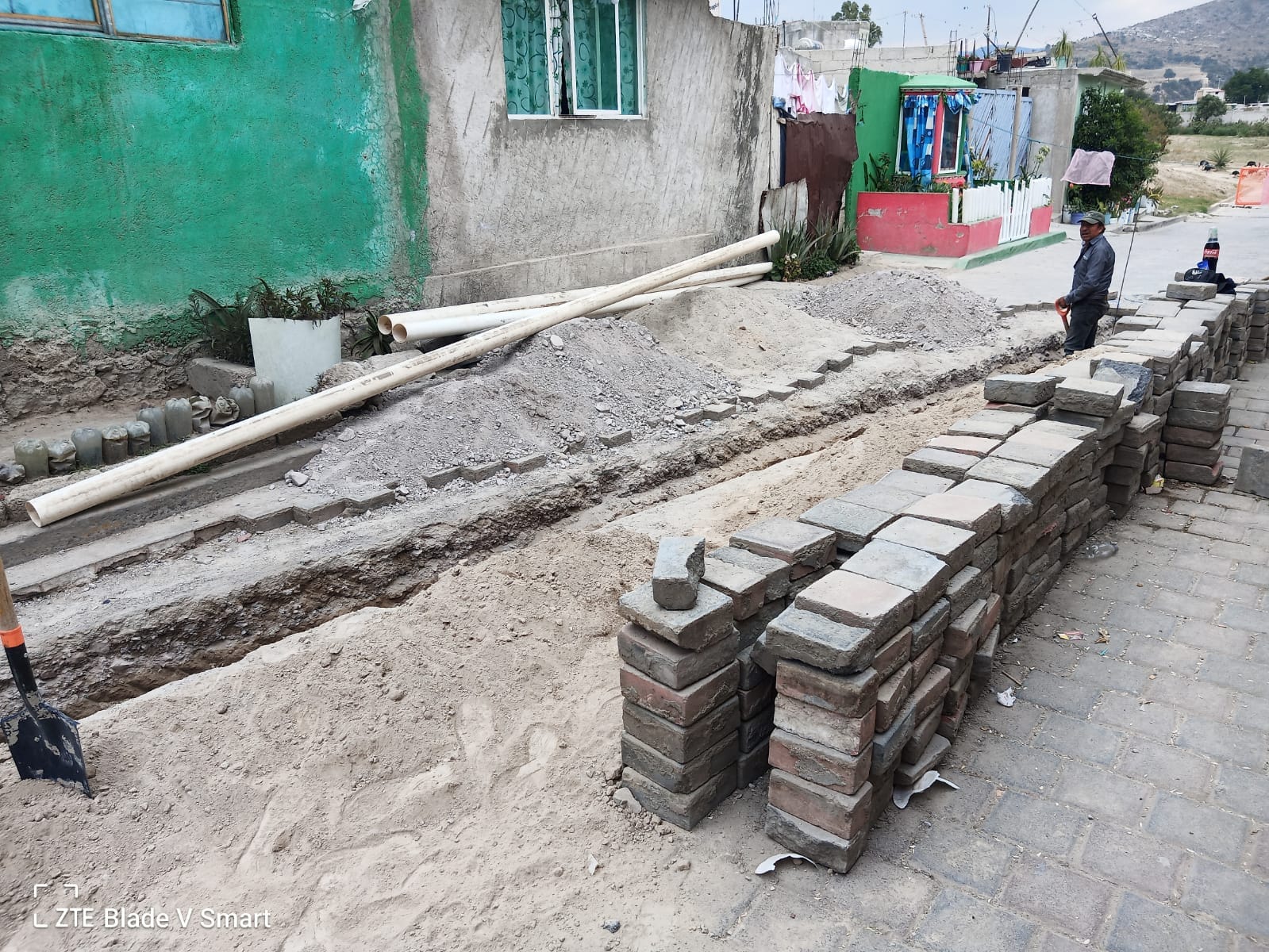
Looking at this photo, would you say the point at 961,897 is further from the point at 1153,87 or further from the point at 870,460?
the point at 1153,87

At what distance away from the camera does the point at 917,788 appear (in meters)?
2.85

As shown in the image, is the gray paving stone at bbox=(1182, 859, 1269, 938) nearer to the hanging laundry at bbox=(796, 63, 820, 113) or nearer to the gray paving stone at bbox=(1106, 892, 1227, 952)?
the gray paving stone at bbox=(1106, 892, 1227, 952)

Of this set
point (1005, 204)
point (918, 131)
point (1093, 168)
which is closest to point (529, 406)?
point (1093, 168)

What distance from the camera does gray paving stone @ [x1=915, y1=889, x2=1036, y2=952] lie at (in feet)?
7.70

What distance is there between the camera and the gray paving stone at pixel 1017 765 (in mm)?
2928

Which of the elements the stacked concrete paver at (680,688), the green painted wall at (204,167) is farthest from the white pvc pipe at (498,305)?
the stacked concrete paver at (680,688)

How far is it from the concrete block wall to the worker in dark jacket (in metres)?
3.35

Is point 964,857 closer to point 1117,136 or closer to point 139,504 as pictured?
point 139,504

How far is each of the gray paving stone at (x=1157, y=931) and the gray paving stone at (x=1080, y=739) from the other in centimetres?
64

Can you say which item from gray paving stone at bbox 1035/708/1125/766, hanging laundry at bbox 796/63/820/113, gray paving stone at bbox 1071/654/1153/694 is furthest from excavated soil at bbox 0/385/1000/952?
hanging laundry at bbox 796/63/820/113

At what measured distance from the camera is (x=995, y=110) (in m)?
18.8

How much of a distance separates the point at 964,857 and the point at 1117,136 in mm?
22812

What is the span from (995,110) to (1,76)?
18.5 meters

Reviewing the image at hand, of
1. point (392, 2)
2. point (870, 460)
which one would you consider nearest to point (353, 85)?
point (392, 2)
